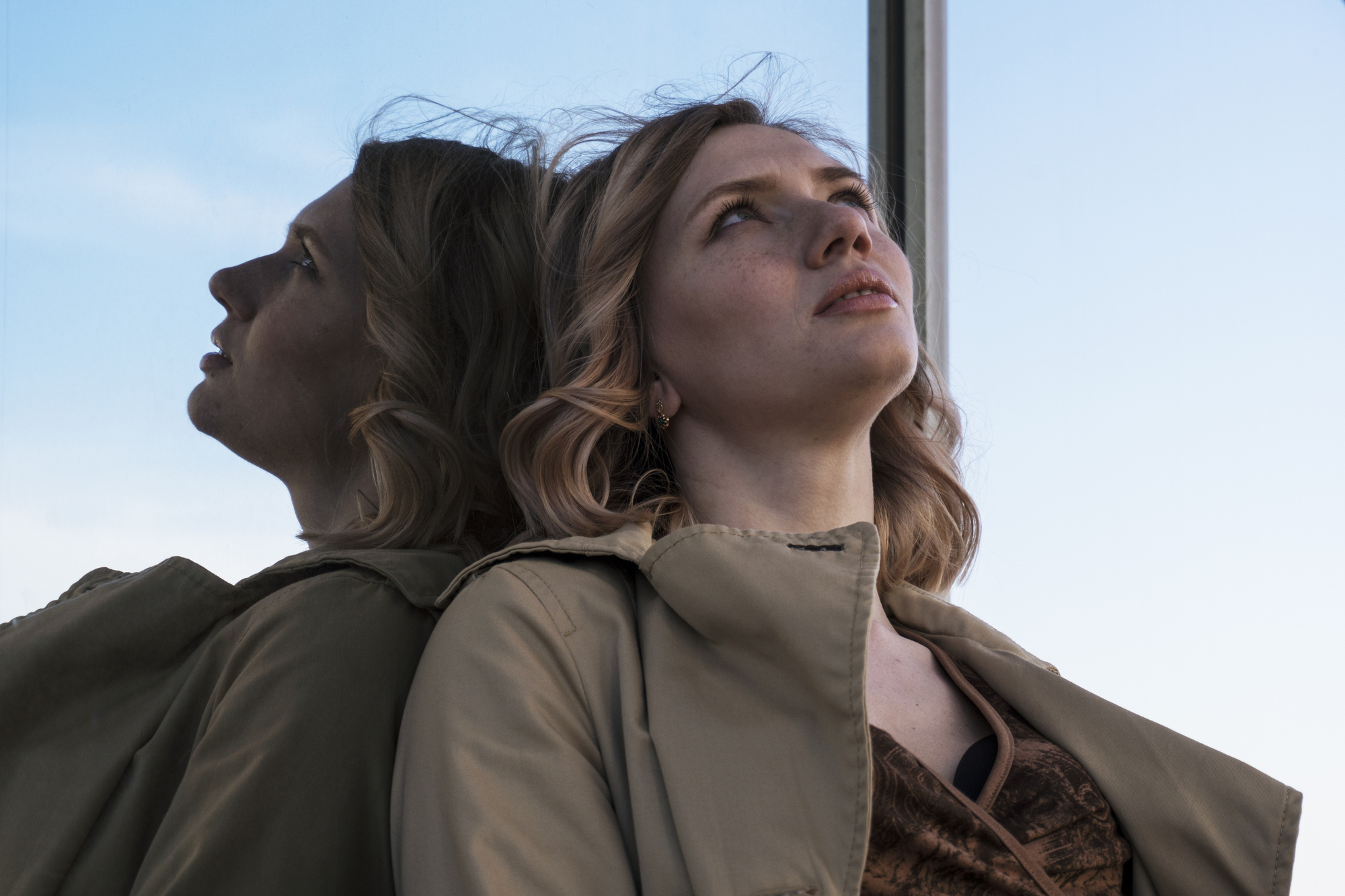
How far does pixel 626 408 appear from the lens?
51.0 inches

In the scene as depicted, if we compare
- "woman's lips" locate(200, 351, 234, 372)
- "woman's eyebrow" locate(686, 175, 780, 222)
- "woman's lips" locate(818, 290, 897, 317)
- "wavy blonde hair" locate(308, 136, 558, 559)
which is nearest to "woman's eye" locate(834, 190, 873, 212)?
"woman's eyebrow" locate(686, 175, 780, 222)

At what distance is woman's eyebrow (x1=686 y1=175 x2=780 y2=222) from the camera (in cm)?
133

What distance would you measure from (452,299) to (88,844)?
28.5 inches

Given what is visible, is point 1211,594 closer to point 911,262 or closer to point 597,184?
point 911,262

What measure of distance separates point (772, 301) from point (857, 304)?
0.31ft

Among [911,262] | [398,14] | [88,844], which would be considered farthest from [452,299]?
[911,262]

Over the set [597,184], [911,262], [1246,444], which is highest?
[597,184]

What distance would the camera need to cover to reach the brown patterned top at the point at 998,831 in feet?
3.08

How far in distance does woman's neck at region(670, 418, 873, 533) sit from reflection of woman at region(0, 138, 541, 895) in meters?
0.25

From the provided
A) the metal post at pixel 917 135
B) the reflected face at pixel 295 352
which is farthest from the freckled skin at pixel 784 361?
the metal post at pixel 917 135

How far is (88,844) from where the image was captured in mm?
926

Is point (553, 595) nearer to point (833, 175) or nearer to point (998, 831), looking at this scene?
point (998, 831)

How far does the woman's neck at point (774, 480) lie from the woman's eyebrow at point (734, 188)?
0.27 metres

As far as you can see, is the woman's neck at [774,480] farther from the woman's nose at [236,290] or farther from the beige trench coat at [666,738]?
the woman's nose at [236,290]
